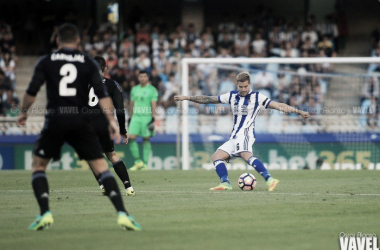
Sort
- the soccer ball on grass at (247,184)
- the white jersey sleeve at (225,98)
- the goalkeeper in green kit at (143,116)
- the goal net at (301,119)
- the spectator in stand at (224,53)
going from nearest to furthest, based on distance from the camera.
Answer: the soccer ball on grass at (247,184), the white jersey sleeve at (225,98), the goalkeeper in green kit at (143,116), the goal net at (301,119), the spectator in stand at (224,53)

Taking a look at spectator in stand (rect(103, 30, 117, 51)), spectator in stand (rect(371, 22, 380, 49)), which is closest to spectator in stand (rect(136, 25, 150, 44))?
spectator in stand (rect(103, 30, 117, 51))

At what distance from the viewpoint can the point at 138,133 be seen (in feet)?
58.5

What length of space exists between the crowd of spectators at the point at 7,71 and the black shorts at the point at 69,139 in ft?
45.5

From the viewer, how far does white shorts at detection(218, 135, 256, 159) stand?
1139 centimetres

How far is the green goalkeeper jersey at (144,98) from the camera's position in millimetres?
17656

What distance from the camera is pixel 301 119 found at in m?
19.3

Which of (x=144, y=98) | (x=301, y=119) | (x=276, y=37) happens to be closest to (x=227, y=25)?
(x=276, y=37)

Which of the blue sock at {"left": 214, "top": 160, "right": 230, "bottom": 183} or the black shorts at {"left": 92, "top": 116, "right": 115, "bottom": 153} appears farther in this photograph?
the blue sock at {"left": 214, "top": 160, "right": 230, "bottom": 183}

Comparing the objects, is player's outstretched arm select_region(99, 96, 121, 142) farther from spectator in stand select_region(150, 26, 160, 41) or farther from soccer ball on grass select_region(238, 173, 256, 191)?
spectator in stand select_region(150, 26, 160, 41)

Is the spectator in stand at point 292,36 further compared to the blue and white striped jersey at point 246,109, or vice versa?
the spectator in stand at point 292,36

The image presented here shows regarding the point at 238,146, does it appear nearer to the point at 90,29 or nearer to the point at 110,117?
the point at 110,117

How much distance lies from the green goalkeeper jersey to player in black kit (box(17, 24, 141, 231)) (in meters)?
10.3

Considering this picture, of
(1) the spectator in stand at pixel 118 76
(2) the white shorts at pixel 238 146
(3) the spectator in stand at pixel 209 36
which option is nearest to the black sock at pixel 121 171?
(2) the white shorts at pixel 238 146

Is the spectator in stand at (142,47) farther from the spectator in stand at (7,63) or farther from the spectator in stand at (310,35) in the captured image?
the spectator in stand at (310,35)
